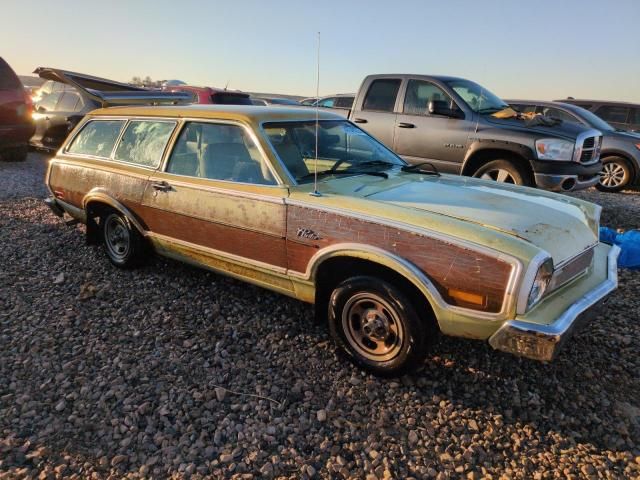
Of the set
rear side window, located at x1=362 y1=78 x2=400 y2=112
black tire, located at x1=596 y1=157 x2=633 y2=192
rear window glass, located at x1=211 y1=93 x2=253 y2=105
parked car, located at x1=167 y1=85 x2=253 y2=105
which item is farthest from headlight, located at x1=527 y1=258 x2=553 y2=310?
rear window glass, located at x1=211 y1=93 x2=253 y2=105

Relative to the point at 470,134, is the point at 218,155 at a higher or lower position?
lower

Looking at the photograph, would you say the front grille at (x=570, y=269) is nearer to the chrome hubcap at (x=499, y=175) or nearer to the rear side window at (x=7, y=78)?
the chrome hubcap at (x=499, y=175)

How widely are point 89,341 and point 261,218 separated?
1548 millimetres

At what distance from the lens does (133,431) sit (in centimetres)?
256

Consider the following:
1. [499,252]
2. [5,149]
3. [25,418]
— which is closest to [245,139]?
[499,252]

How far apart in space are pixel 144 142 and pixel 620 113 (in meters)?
11.8

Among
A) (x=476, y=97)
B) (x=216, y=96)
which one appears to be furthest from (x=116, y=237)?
(x=216, y=96)

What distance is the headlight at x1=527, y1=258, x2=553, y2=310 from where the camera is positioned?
245 cm

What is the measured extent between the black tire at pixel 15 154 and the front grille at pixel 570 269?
1126cm

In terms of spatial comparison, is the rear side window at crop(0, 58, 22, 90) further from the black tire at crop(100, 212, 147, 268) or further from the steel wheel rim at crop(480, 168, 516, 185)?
the steel wheel rim at crop(480, 168, 516, 185)

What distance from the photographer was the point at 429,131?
275 inches

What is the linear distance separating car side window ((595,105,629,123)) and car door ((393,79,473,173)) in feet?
23.4

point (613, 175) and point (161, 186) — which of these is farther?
point (613, 175)

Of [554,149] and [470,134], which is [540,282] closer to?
[554,149]
